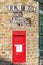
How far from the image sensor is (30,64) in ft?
34.2

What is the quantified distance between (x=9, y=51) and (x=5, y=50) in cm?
13

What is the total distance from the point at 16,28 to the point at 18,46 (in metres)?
0.57

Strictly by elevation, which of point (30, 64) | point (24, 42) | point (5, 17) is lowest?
point (30, 64)

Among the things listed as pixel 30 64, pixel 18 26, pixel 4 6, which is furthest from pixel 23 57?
pixel 4 6

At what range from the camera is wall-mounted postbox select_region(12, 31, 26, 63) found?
1034 centimetres

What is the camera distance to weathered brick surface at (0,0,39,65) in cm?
1027

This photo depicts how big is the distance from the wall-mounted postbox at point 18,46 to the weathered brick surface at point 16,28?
0.10m

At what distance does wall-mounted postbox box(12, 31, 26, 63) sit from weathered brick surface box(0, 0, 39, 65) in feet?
0.34

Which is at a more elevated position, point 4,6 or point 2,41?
point 4,6

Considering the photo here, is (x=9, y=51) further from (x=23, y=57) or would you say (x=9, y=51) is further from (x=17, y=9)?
(x=17, y=9)

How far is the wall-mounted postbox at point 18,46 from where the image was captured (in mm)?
10344

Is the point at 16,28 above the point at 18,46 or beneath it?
above

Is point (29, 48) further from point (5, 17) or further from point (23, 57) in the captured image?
point (5, 17)

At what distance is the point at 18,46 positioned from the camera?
10.4 metres
